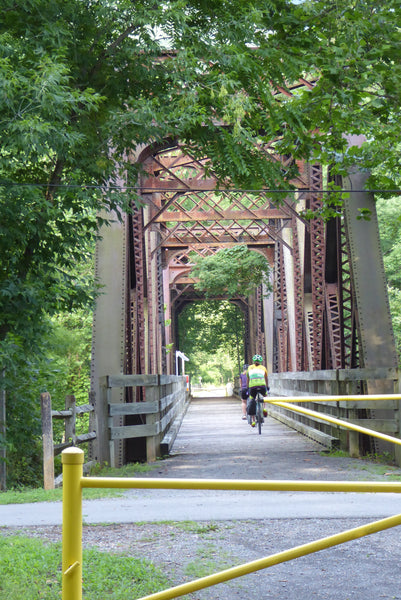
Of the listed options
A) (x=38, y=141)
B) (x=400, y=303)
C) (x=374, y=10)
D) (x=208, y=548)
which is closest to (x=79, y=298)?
(x=38, y=141)

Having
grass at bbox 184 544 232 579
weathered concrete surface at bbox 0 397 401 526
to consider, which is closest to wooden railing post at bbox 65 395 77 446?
weathered concrete surface at bbox 0 397 401 526

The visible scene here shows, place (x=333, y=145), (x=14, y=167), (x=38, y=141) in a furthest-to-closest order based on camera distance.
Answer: (x=333, y=145) < (x=14, y=167) < (x=38, y=141)

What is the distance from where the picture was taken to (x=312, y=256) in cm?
1575

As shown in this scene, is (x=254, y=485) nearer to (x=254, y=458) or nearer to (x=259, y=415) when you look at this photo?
(x=254, y=458)

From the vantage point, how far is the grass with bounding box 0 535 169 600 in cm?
392

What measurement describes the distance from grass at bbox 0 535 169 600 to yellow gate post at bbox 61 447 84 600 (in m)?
2.02

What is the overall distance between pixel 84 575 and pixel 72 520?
2420 mm

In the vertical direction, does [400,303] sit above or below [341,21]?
below

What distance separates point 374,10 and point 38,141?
221 inches

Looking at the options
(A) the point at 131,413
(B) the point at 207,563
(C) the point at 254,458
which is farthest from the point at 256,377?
(B) the point at 207,563

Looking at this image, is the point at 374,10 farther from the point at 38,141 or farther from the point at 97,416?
the point at 97,416

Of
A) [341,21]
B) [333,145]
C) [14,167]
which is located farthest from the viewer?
[333,145]

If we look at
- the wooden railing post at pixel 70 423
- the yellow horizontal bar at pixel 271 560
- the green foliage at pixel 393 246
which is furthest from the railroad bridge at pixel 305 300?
the green foliage at pixel 393 246

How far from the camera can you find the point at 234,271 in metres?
25.5
